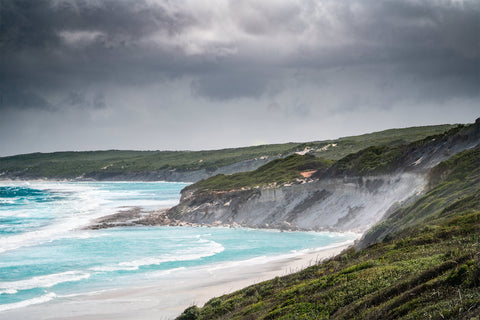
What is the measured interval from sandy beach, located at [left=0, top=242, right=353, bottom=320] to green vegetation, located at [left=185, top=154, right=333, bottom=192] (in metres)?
34.2

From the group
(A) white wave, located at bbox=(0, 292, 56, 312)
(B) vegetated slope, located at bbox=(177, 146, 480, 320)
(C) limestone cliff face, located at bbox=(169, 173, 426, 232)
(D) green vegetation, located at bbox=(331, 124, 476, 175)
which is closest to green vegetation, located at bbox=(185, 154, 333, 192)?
(C) limestone cliff face, located at bbox=(169, 173, 426, 232)

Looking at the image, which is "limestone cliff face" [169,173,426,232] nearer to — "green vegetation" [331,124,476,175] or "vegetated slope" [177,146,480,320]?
"green vegetation" [331,124,476,175]

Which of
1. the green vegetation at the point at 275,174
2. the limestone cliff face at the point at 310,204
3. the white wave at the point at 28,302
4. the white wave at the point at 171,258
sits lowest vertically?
the white wave at the point at 171,258

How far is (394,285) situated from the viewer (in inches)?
516

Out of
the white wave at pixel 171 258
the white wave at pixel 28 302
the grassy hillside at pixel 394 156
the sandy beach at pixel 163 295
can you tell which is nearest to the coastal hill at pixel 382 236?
the grassy hillside at pixel 394 156

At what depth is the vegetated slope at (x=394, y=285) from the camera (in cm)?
1078

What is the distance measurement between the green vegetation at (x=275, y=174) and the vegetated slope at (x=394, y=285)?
46092mm

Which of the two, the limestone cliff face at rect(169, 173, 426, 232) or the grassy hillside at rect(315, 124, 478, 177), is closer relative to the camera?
the limestone cliff face at rect(169, 173, 426, 232)

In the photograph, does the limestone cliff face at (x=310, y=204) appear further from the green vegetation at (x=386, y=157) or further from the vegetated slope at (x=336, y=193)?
the green vegetation at (x=386, y=157)

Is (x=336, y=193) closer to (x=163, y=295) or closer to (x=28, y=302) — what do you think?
(x=163, y=295)

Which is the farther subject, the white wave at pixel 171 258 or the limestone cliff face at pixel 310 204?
the limestone cliff face at pixel 310 204

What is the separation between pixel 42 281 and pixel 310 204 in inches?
1430

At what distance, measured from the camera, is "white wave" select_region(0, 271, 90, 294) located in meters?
29.1

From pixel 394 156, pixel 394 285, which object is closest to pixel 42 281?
pixel 394 285
